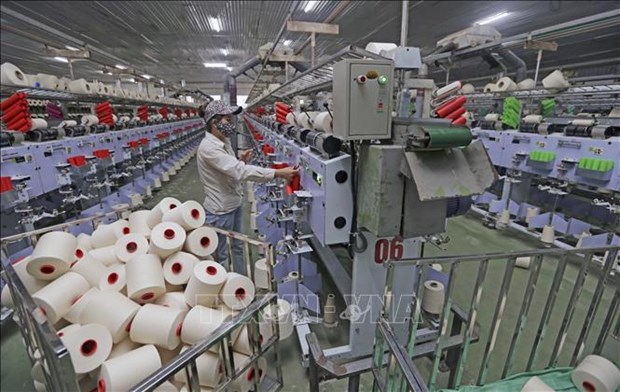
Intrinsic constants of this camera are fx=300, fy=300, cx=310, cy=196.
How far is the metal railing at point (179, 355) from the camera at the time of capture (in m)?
0.71

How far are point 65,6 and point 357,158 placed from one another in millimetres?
5426

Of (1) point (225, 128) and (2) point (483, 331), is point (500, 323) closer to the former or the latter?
(2) point (483, 331)

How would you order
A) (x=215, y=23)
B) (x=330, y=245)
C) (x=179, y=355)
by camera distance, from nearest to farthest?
(x=179, y=355) < (x=330, y=245) < (x=215, y=23)

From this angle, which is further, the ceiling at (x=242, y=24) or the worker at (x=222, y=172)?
the ceiling at (x=242, y=24)

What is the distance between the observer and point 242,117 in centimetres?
1391

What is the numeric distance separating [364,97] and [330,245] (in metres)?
0.94

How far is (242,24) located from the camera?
5.56m

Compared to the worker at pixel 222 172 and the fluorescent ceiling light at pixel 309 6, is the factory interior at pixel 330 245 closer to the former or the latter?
the worker at pixel 222 172

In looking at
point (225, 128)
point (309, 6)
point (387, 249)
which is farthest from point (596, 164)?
point (309, 6)

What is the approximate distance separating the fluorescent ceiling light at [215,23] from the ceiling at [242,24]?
0.08ft

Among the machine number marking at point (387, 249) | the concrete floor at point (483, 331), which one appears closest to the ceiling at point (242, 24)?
the concrete floor at point (483, 331)

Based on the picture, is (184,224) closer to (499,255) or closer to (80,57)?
(499,255)

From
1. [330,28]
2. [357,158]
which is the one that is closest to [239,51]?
[330,28]

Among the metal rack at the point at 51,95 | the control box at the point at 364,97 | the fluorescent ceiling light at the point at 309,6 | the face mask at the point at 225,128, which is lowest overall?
the face mask at the point at 225,128
